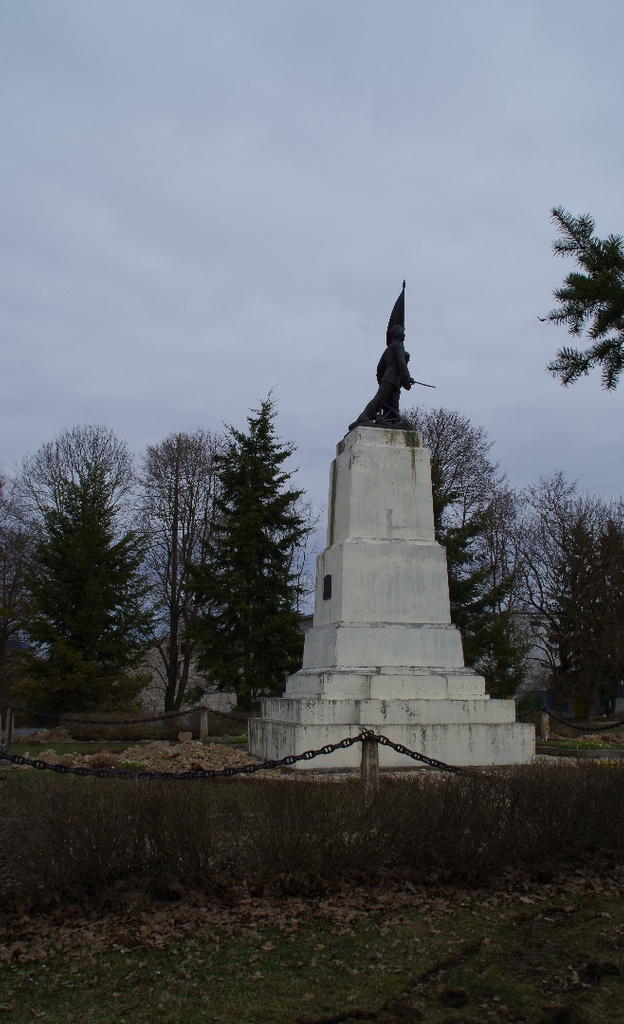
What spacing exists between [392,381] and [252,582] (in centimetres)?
1157

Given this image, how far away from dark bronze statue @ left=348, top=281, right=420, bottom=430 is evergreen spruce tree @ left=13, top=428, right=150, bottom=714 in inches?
480

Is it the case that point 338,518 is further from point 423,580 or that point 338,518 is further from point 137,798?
point 137,798

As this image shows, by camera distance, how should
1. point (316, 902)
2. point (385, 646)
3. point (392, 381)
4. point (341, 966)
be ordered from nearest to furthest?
1. point (341, 966)
2. point (316, 902)
3. point (385, 646)
4. point (392, 381)

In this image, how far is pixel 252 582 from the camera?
24.5 metres

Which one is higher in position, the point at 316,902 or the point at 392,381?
the point at 392,381

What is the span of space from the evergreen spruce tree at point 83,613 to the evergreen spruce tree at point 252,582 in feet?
7.22

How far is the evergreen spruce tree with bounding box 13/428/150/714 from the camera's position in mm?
22031

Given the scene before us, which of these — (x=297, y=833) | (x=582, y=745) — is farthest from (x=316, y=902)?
(x=582, y=745)

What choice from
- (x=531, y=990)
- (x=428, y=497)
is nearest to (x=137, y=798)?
(x=531, y=990)

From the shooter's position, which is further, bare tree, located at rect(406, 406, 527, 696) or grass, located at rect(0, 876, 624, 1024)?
bare tree, located at rect(406, 406, 527, 696)

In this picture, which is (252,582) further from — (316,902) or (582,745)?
(316,902)

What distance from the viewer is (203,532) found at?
30141 millimetres

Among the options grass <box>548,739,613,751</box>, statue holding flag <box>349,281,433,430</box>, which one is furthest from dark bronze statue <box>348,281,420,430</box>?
grass <box>548,739,613,751</box>

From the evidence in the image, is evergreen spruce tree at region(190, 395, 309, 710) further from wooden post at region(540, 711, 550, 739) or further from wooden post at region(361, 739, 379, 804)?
wooden post at region(361, 739, 379, 804)
